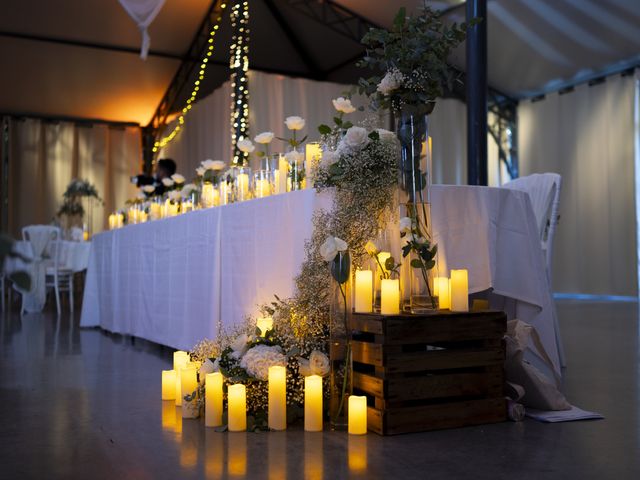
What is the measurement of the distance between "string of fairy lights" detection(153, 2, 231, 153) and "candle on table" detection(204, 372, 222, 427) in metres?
8.24

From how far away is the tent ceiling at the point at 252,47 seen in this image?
26.8 feet

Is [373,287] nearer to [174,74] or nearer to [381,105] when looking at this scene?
[381,105]

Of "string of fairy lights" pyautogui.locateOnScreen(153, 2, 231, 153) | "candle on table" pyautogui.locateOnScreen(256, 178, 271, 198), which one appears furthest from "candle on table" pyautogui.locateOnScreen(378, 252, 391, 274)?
"string of fairy lights" pyautogui.locateOnScreen(153, 2, 231, 153)

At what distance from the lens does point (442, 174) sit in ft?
35.8

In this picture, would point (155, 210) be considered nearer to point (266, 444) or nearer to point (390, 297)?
point (390, 297)

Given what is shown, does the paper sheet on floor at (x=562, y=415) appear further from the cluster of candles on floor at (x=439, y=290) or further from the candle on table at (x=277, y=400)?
the candle on table at (x=277, y=400)

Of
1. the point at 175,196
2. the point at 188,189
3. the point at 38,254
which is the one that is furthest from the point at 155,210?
the point at 38,254

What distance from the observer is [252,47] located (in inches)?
419

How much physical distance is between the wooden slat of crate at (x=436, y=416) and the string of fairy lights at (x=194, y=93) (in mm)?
8445

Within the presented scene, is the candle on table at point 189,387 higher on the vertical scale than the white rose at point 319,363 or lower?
lower

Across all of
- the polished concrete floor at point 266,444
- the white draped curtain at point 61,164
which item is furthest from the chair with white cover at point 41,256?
the polished concrete floor at point 266,444

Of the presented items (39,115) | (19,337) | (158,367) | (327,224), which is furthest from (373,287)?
(39,115)

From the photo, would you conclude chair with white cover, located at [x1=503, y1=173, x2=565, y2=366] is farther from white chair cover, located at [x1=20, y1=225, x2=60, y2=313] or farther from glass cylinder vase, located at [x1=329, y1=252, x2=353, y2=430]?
white chair cover, located at [x1=20, y1=225, x2=60, y2=313]

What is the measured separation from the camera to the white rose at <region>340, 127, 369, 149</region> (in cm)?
232
